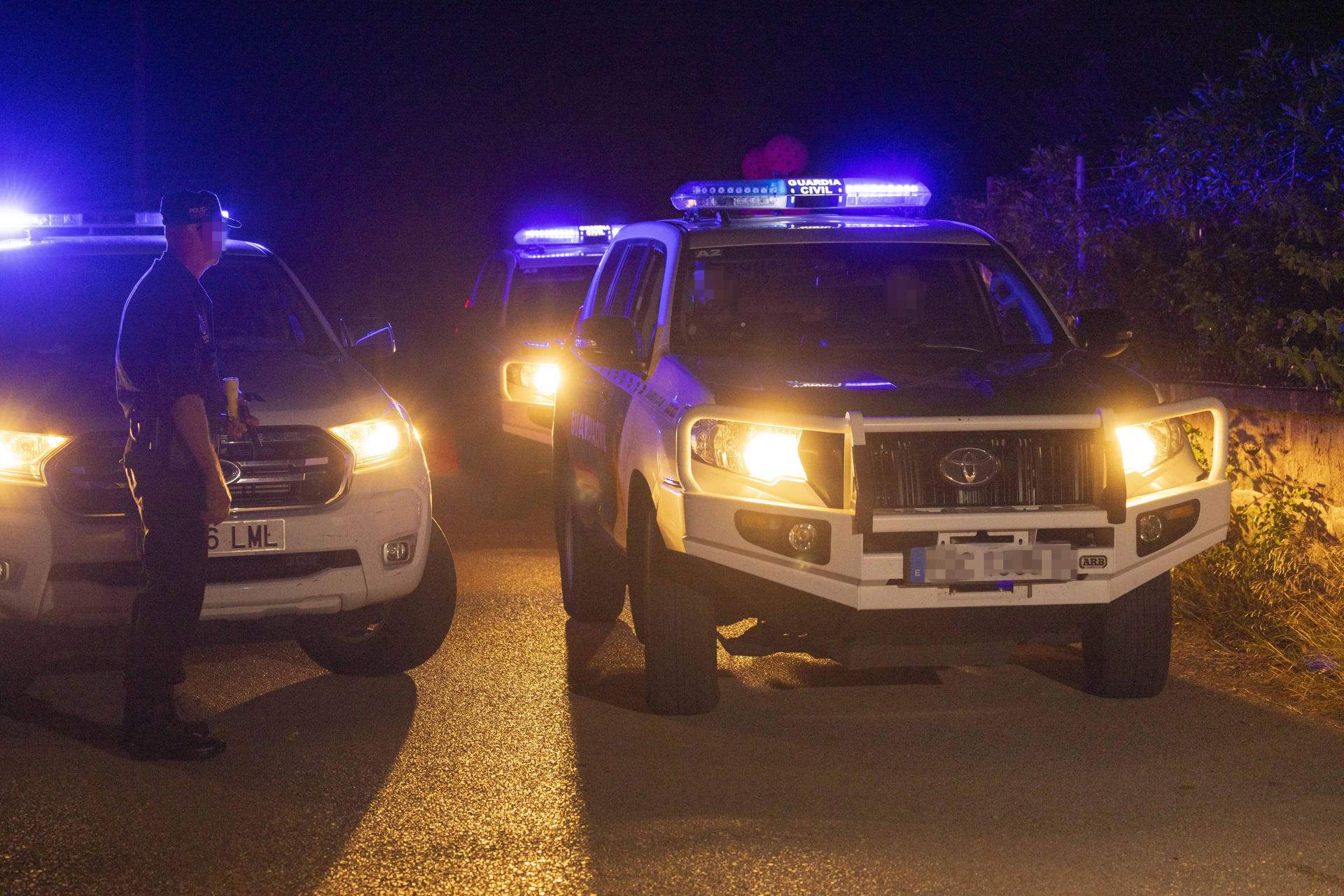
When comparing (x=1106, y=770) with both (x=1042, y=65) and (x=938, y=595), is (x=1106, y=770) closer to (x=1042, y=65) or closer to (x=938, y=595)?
(x=938, y=595)

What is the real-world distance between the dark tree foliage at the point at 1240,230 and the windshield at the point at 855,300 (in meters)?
1.75

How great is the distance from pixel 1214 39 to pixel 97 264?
16.6m

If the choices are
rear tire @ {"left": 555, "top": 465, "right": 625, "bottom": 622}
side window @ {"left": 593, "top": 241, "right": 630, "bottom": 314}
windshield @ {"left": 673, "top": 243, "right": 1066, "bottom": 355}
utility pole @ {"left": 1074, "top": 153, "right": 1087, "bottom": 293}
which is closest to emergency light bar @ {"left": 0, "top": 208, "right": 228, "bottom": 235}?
side window @ {"left": 593, "top": 241, "right": 630, "bottom": 314}

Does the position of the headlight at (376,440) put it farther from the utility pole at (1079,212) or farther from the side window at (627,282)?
the utility pole at (1079,212)

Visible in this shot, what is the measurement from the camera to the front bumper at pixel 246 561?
571 centimetres

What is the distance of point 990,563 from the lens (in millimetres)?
5371

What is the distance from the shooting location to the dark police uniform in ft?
17.7

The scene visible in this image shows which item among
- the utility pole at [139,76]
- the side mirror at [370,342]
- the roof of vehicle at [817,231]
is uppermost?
Result: the utility pole at [139,76]

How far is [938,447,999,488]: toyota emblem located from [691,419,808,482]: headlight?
47 cm

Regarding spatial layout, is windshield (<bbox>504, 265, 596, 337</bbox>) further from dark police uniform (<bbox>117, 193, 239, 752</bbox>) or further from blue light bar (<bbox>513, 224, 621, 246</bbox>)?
dark police uniform (<bbox>117, 193, 239, 752</bbox>)

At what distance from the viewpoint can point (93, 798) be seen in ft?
16.6

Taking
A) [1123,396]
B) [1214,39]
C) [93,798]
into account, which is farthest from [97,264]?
[1214,39]

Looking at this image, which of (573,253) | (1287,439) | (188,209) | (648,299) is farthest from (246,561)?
(573,253)

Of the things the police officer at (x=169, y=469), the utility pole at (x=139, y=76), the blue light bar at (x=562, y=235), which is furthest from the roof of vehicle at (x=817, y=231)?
the utility pole at (x=139, y=76)
